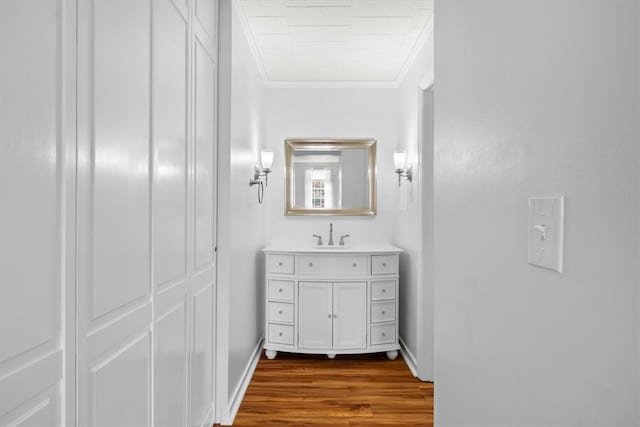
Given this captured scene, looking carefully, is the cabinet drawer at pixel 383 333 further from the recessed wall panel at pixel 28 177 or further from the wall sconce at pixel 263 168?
the recessed wall panel at pixel 28 177

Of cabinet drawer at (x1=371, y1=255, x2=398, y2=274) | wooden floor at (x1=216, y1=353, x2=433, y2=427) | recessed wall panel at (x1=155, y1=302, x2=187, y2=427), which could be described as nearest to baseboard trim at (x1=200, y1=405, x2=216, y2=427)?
wooden floor at (x1=216, y1=353, x2=433, y2=427)

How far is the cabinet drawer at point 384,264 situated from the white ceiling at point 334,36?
1.59 m

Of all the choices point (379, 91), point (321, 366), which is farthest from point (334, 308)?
point (379, 91)

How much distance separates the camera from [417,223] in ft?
11.0

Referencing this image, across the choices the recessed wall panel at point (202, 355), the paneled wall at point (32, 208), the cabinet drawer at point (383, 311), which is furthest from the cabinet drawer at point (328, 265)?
the paneled wall at point (32, 208)

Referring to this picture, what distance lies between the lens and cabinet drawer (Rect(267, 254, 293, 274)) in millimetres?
3637

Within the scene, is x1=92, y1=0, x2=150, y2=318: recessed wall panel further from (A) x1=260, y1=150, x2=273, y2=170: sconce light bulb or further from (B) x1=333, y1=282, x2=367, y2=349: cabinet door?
(A) x1=260, y1=150, x2=273, y2=170: sconce light bulb

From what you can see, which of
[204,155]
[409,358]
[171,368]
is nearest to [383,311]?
[409,358]

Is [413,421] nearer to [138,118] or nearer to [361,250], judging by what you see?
[361,250]

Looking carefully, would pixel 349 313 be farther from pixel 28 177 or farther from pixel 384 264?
pixel 28 177

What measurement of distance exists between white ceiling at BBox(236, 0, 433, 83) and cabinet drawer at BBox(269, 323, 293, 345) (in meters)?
2.16

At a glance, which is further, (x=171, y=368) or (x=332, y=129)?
(x=332, y=129)

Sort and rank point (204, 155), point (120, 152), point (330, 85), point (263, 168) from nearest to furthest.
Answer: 1. point (120, 152)
2. point (204, 155)
3. point (263, 168)
4. point (330, 85)

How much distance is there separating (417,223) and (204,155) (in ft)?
5.72
